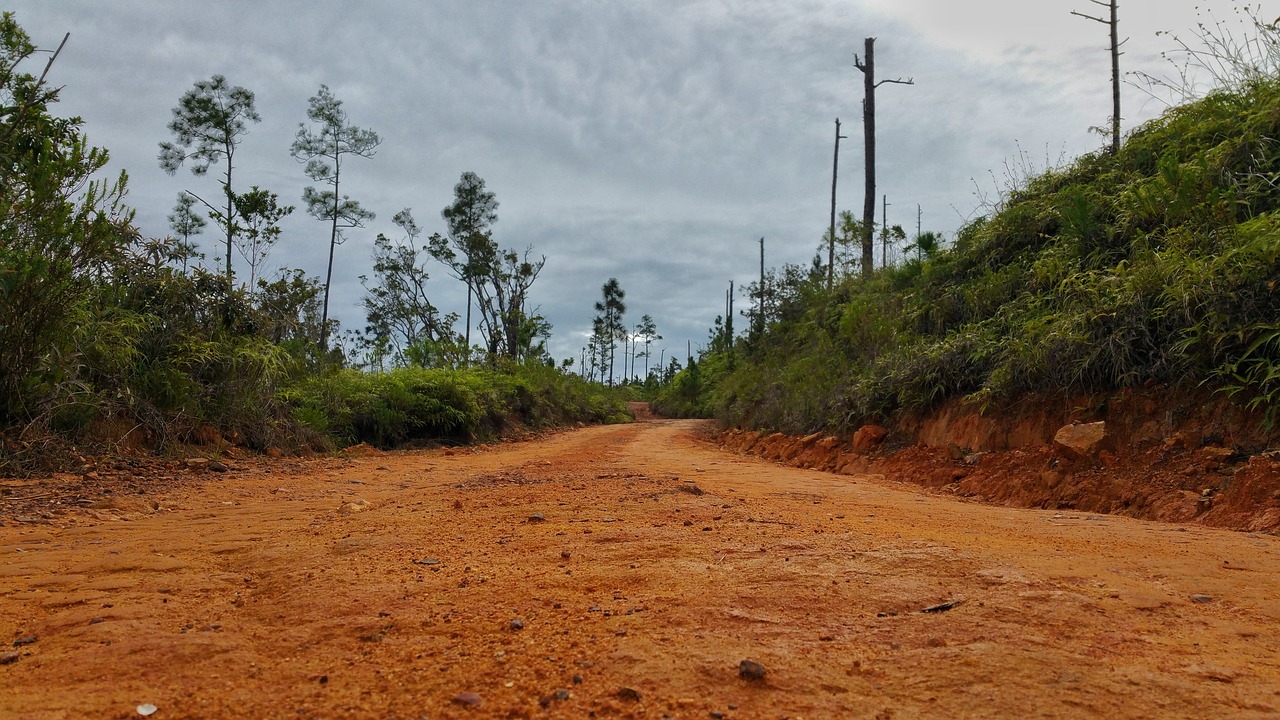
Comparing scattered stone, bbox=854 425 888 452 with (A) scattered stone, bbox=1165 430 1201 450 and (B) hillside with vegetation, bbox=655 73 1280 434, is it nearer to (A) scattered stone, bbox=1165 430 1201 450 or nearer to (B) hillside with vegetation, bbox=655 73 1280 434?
(B) hillside with vegetation, bbox=655 73 1280 434

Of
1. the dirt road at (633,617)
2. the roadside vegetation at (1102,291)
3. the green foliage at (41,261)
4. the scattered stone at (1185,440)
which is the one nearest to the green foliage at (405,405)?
the green foliage at (41,261)

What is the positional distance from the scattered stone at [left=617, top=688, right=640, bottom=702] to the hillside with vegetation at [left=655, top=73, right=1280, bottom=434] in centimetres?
505

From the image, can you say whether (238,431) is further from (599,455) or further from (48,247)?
(599,455)

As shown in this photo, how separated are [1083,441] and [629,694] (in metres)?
5.27

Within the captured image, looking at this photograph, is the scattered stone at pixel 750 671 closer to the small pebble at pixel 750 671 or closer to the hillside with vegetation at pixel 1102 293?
the small pebble at pixel 750 671

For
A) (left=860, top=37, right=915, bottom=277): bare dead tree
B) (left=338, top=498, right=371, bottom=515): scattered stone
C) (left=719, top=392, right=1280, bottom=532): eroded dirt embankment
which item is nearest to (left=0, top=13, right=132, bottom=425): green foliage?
(left=338, top=498, right=371, bottom=515): scattered stone

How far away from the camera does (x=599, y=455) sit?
368 inches

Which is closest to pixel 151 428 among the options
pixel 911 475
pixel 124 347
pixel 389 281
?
pixel 124 347

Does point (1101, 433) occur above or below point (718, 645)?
above

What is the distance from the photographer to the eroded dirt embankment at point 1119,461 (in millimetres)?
4246

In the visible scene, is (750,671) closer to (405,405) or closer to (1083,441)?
(1083,441)

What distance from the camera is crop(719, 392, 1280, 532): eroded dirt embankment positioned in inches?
167

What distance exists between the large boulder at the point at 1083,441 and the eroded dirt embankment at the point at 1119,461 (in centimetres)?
2

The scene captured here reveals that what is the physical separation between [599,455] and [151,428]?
5.04 meters
